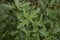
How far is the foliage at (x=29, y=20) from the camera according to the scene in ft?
6.38

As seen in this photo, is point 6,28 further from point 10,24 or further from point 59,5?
point 59,5

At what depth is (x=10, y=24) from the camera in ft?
6.81

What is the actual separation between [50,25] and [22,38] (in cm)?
34

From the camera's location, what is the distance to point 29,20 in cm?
194

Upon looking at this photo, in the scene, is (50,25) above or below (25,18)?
below

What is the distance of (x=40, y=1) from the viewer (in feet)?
7.03

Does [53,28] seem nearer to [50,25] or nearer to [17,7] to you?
[50,25]

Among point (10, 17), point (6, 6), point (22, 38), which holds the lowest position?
point (22, 38)

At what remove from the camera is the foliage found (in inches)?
76.5

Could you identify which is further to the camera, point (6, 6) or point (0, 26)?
point (0, 26)

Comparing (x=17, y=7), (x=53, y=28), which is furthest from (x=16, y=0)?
(x=53, y=28)

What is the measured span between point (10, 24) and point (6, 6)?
22 cm

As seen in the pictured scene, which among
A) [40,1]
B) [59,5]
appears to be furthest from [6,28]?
[59,5]

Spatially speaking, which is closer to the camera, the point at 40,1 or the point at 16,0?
the point at 16,0
